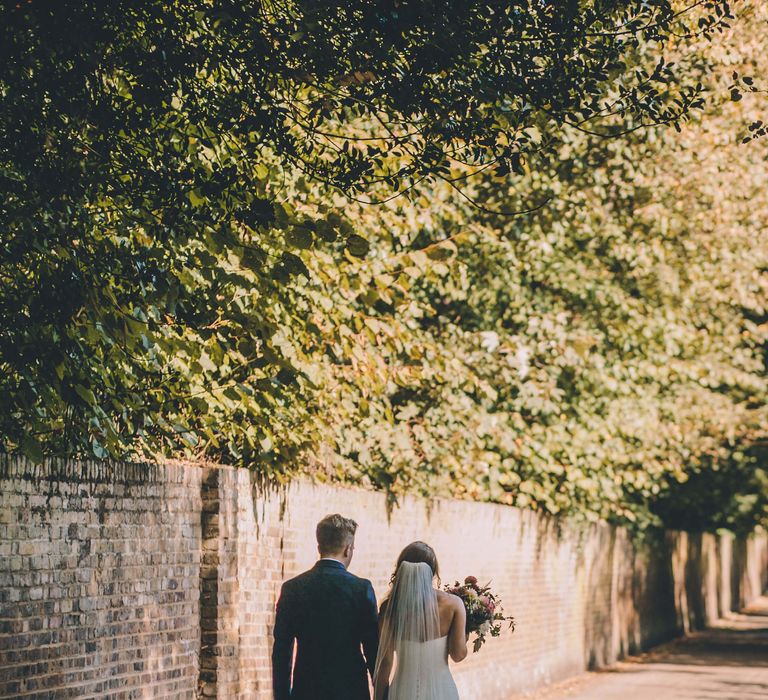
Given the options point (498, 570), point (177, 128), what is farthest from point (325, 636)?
point (498, 570)

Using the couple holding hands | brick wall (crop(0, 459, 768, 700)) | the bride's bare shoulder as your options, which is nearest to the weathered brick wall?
brick wall (crop(0, 459, 768, 700))

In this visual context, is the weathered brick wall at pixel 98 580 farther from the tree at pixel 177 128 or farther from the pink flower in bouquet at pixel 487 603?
the pink flower in bouquet at pixel 487 603

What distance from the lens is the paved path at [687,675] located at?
56.7 feet

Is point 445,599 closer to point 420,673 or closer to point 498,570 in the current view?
point 420,673

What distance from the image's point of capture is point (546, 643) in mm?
17938

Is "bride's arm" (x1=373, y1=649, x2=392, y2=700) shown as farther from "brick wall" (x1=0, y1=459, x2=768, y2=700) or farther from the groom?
"brick wall" (x1=0, y1=459, x2=768, y2=700)

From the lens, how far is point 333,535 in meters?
6.39

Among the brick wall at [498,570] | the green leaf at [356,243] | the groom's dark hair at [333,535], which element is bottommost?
the brick wall at [498,570]

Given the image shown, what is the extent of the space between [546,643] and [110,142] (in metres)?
12.5

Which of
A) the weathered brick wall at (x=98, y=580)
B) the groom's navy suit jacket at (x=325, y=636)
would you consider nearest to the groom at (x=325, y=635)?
the groom's navy suit jacket at (x=325, y=636)

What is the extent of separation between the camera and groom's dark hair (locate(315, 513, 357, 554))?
6391 millimetres

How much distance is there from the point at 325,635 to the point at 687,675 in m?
15.7

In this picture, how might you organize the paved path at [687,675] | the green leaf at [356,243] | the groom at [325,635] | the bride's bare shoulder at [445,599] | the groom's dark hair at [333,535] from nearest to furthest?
1. the groom at [325,635]
2. the groom's dark hair at [333,535]
3. the bride's bare shoulder at [445,599]
4. the green leaf at [356,243]
5. the paved path at [687,675]

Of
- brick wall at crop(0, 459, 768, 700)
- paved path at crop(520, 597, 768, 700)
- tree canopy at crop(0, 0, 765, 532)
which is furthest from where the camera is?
paved path at crop(520, 597, 768, 700)
